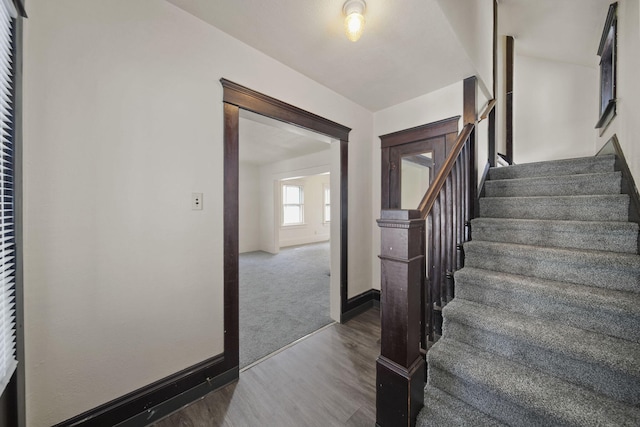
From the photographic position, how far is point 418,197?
288cm

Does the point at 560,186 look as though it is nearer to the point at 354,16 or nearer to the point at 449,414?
the point at 449,414

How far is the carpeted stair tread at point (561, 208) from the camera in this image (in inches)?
65.6

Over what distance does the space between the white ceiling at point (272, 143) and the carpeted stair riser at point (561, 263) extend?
6.10ft

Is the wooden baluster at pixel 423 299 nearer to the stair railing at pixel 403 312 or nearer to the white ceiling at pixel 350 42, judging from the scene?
the stair railing at pixel 403 312

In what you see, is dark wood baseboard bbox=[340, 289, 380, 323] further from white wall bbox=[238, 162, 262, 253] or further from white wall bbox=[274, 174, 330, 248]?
white wall bbox=[274, 174, 330, 248]

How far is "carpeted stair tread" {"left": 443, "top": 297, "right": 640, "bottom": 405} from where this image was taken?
102 cm

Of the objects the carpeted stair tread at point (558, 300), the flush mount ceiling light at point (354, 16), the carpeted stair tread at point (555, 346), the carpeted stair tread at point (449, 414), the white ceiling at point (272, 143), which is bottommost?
the carpeted stair tread at point (449, 414)

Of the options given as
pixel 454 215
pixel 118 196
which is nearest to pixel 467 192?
pixel 454 215

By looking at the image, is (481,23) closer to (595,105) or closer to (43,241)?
(595,105)

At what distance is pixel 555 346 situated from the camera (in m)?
1.14

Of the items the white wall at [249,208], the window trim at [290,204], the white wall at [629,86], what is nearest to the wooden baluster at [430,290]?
the white wall at [629,86]

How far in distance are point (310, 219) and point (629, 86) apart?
283 inches

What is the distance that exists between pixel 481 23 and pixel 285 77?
2.04 m

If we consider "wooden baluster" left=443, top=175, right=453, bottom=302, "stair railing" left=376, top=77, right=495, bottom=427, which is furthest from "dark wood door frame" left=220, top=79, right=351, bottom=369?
"wooden baluster" left=443, top=175, right=453, bottom=302
